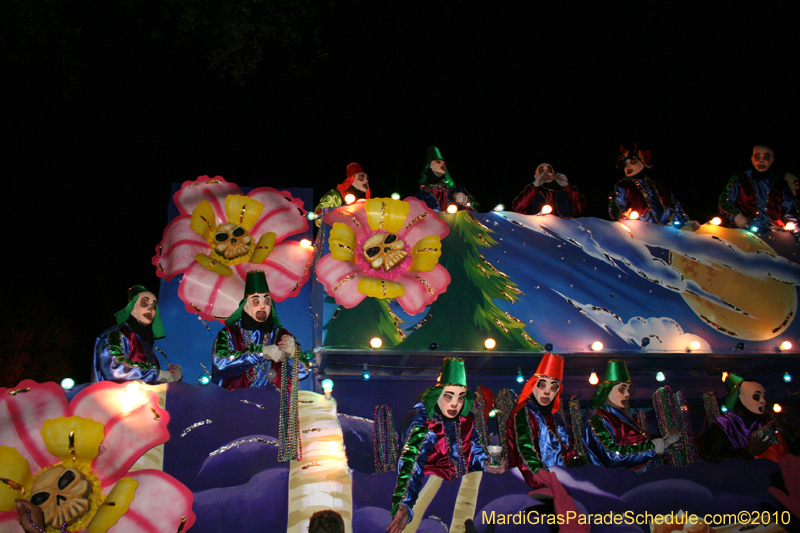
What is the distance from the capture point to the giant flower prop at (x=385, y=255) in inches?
169

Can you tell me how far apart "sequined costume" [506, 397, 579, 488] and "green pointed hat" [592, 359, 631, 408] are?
375mm

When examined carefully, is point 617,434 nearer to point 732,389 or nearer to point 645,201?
point 732,389

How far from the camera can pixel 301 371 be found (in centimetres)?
364

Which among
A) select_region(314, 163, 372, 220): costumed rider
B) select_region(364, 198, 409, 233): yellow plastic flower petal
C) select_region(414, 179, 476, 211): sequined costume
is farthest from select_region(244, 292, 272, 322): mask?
select_region(414, 179, 476, 211): sequined costume

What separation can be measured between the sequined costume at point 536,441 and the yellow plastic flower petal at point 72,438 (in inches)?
90.7

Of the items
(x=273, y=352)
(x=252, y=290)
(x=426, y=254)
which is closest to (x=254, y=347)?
(x=273, y=352)

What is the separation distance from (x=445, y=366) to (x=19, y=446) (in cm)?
232

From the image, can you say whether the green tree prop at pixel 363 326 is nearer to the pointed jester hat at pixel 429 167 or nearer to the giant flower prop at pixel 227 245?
the giant flower prop at pixel 227 245

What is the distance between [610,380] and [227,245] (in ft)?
9.92

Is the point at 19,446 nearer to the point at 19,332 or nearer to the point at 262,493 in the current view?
the point at 262,493

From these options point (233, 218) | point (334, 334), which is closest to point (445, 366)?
point (334, 334)

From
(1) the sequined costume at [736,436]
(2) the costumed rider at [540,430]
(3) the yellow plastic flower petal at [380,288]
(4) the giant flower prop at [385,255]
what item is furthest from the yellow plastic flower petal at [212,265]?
(1) the sequined costume at [736,436]

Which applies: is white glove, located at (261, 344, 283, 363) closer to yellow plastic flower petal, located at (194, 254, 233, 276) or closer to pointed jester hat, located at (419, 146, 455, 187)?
yellow plastic flower petal, located at (194, 254, 233, 276)

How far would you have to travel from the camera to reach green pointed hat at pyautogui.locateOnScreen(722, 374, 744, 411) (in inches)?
180
